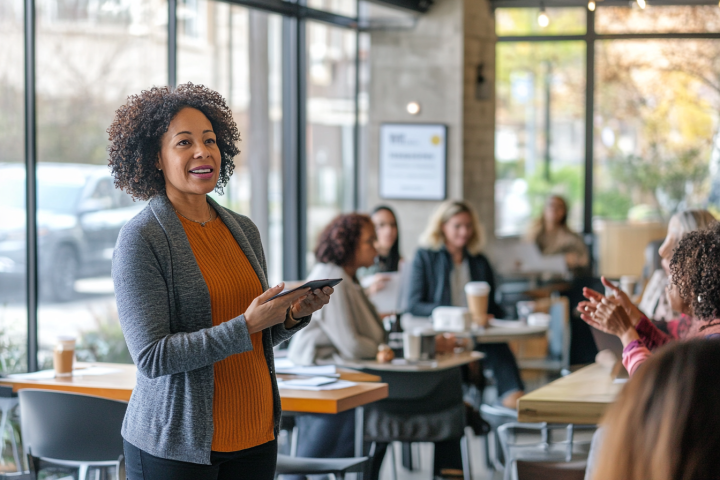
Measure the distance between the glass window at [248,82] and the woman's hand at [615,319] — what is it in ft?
11.3

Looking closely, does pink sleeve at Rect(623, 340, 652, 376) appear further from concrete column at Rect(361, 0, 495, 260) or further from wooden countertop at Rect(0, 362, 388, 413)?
concrete column at Rect(361, 0, 495, 260)

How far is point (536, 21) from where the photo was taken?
7.83m

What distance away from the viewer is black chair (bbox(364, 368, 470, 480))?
360 cm

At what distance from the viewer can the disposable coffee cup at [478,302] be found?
497 centimetres

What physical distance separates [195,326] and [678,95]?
6.72 meters

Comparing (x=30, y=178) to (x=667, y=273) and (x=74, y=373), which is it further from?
(x=667, y=273)

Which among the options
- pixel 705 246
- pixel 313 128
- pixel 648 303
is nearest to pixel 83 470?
pixel 705 246

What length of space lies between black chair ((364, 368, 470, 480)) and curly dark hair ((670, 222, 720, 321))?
1315 mm

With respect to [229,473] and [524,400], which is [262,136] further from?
[229,473]

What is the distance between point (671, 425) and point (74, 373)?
120 inches

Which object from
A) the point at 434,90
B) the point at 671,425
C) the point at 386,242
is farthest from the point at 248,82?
the point at 671,425

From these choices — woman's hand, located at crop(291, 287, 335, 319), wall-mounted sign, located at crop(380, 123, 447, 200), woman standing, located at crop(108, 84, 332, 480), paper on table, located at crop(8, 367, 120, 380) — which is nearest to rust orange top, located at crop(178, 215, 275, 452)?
woman standing, located at crop(108, 84, 332, 480)

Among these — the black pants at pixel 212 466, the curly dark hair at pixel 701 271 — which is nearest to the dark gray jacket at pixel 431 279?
the curly dark hair at pixel 701 271

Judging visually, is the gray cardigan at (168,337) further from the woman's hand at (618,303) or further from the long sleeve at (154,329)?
the woman's hand at (618,303)
